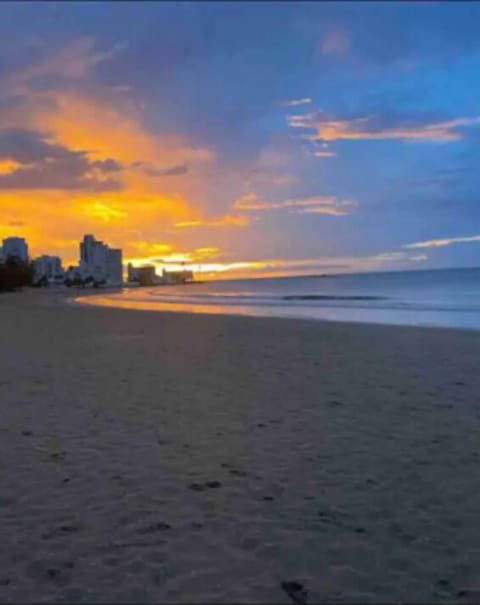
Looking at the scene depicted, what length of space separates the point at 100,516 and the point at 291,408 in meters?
3.73

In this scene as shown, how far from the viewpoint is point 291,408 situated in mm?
7824

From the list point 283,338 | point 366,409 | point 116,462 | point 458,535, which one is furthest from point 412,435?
point 283,338

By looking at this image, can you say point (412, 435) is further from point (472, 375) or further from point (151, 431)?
point (472, 375)

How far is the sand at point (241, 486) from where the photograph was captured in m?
3.56

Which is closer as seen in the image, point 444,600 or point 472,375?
point 444,600

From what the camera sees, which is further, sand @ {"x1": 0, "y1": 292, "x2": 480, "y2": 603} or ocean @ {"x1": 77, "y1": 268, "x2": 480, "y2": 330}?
ocean @ {"x1": 77, "y1": 268, "x2": 480, "y2": 330}

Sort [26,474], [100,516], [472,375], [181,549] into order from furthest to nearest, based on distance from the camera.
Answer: [472,375] → [26,474] → [100,516] → [181,549]

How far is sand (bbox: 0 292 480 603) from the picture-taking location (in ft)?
11.7

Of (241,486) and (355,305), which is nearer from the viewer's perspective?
(241,486)

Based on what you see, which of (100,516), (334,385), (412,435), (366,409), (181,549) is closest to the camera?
(181,549)

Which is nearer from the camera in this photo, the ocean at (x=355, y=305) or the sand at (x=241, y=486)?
the sand at (x=241, y=486)

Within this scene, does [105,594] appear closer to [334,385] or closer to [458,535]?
[458,535]

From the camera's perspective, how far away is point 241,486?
5008 mm

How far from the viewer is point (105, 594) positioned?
11.1ft
